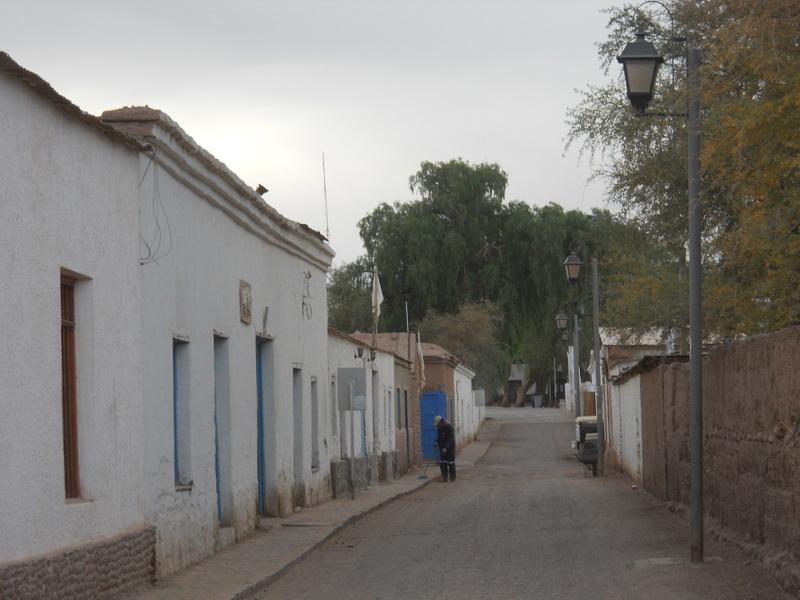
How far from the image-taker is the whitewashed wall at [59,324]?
31.0 ft

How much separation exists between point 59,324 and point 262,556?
5.65m

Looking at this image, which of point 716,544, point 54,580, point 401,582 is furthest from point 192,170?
point 716,544

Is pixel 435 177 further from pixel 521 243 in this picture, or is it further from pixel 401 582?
pixel 401 582

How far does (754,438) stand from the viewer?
46.3 ft

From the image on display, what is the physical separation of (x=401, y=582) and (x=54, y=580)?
4.14 m

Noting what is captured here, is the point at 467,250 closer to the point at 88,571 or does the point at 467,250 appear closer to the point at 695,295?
the point at 695,295

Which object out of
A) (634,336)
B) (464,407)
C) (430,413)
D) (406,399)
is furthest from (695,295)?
(464,407)

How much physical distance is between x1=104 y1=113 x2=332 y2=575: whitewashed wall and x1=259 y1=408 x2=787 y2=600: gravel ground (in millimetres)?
1268

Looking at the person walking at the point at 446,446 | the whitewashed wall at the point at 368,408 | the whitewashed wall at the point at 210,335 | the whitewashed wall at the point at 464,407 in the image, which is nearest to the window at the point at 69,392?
the whitewashed wall at the point at 210,335

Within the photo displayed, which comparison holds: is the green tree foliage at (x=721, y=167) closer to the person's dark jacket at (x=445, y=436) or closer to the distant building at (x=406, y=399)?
the person's dark jacket at (x=445, y=436)

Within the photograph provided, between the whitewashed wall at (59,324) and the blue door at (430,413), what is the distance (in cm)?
3788

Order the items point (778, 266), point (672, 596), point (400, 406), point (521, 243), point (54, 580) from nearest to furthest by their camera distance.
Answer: point (54, 580), point (672, 596), point (778, 266), point (400, 406), point (521, 243)

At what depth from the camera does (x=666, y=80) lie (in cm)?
1888

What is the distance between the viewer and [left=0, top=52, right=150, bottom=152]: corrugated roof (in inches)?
362
